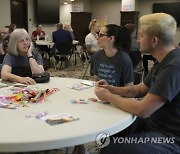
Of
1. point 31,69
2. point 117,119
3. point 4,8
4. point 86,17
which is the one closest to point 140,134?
point 117,119

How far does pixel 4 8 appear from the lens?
358 inches

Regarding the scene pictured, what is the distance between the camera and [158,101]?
55.4 inches

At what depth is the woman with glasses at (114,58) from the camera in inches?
95.7

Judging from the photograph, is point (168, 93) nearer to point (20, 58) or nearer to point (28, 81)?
point (28, 81)

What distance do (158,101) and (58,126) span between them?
1.74 feet

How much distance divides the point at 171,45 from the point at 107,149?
2.29 ft

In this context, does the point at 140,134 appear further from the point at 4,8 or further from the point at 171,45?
the point at 4,8

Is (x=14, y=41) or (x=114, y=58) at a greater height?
(x=14, y=41)

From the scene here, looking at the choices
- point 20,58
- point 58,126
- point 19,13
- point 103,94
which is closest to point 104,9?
point 19,13

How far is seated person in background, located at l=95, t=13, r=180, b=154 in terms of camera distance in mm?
1405

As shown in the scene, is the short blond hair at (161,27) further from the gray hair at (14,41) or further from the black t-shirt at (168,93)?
the gray hair at (14,41)

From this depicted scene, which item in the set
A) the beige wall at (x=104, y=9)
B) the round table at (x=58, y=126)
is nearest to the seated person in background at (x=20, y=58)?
the round table at (x=58, y=126)

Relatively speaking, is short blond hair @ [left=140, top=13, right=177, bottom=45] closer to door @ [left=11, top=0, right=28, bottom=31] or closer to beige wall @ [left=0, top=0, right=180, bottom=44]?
door @ [left=11, top=0, right=28, bottom=31]

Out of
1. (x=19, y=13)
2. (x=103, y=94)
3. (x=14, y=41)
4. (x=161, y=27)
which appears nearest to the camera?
(x=161, y=27)
